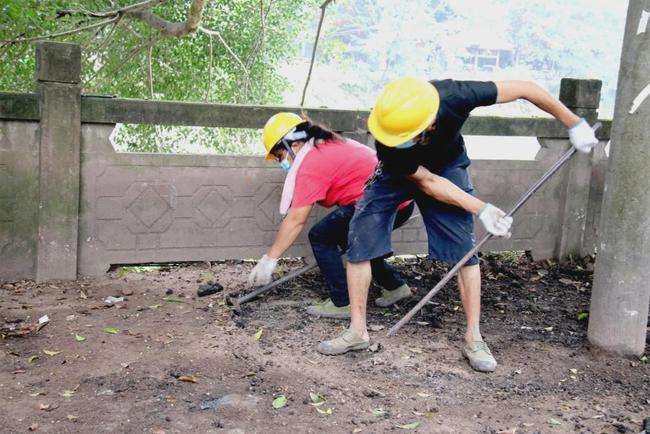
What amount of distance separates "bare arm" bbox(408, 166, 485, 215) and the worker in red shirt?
0.88m

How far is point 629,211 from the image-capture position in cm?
436

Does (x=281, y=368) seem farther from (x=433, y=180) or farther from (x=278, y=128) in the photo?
(x=278, y=128)

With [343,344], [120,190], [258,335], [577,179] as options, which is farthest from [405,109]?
[577,179]

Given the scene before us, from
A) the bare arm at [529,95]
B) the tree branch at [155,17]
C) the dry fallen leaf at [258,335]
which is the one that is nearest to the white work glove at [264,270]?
the dry fallen leaf at [258,335]

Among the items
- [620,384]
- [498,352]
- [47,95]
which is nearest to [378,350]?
[498,352]

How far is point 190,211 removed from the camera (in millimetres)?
5906

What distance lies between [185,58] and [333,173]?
6.36 metres

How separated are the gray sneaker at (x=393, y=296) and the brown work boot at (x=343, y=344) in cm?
91

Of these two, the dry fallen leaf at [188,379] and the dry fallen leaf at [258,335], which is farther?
the dry fallen leaf at [258,335]

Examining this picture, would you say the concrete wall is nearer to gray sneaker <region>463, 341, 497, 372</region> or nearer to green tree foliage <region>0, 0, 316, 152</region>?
gray sneaker <region>463, 341, 497, 372</region>

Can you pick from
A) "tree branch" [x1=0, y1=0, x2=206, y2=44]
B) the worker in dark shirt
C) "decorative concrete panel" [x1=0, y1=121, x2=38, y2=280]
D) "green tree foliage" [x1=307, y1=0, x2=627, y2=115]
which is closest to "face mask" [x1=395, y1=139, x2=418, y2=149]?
the worker in dark shirt

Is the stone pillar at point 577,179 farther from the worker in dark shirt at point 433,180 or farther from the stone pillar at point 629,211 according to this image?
the worker in dark shirt at point 433,180

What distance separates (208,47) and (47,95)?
5.67 meters

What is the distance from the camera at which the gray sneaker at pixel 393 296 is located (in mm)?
5496
